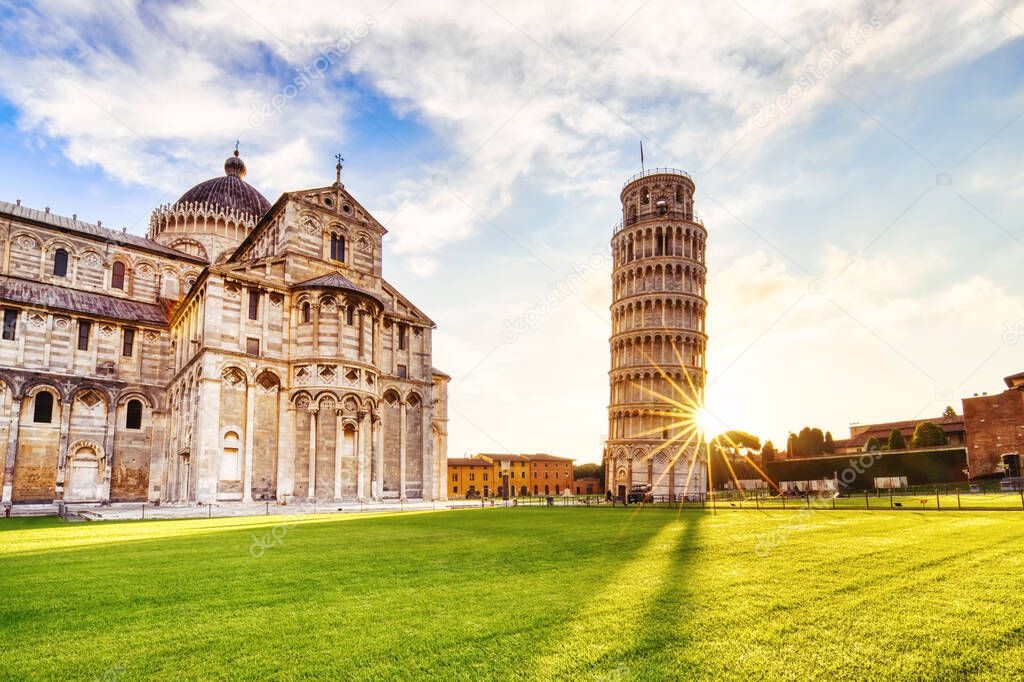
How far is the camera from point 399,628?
563 centimetres

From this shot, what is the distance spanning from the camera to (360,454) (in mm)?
34938

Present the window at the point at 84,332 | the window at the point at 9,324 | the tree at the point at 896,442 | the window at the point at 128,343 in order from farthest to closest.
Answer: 1. the tree at the point at 896,442
2. the window at the point at 128,343
3. the window at the point at 84,332
4. the window at the point at 9,324

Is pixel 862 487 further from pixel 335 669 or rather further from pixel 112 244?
pixel 112 244

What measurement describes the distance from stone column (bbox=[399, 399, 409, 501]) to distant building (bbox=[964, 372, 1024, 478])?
40286mm

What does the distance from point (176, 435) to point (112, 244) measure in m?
17.0

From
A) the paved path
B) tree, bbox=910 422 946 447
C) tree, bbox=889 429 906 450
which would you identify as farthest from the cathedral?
tree, bbox=889 429 906 450

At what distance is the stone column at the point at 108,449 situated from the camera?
3678 centimetres

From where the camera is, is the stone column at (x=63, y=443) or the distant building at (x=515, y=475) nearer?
the stone column at (x=63, y=443)

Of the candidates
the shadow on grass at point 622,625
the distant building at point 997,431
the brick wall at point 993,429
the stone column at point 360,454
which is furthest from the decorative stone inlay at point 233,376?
the brick wall at point 993,429

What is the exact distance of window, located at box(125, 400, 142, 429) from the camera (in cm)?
3862

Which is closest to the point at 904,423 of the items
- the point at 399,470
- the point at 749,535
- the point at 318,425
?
the point at 399,470

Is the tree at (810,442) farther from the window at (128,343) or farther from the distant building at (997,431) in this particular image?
the window at (128,343)

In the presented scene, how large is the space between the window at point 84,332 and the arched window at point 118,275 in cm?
599

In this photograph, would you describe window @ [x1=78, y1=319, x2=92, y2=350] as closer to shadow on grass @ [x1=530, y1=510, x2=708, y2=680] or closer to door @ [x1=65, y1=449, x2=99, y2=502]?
door @ [x1=65, y1=449, x2=99, y2=502]
